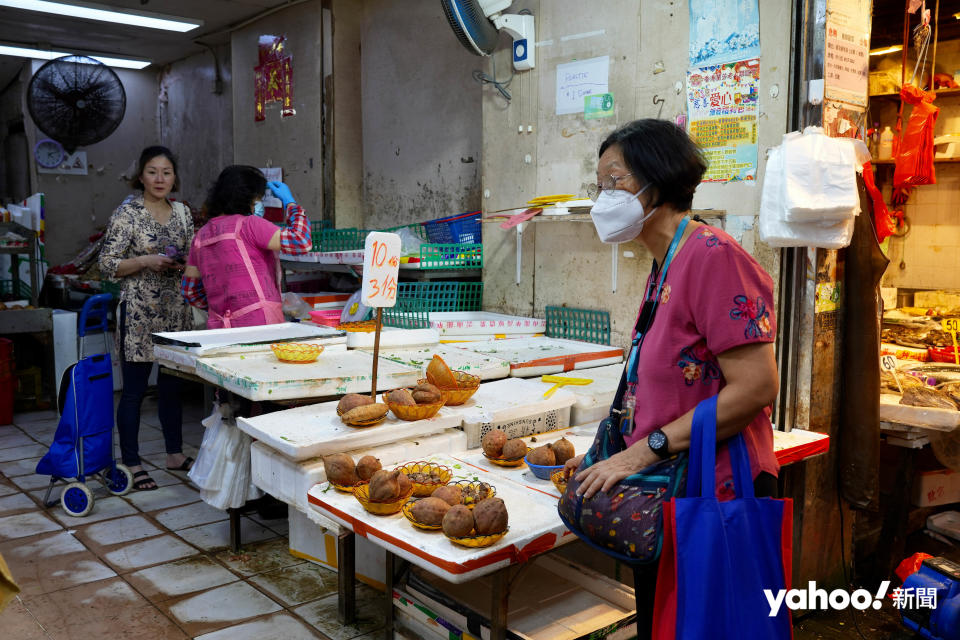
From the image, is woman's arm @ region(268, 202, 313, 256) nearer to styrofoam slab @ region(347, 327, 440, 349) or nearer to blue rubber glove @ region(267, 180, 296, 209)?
blue rubber glove @ region(267, 180, 296, 209)

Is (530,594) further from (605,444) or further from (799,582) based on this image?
(799,582)

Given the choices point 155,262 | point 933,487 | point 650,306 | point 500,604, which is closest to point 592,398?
point 500,604

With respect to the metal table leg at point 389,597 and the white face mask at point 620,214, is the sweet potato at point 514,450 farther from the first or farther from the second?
the white face mask at point 620,214

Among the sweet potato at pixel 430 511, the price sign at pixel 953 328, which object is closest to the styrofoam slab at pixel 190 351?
the sweet potato at pixel 430 511

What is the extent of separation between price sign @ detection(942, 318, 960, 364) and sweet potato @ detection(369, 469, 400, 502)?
10.9 feet

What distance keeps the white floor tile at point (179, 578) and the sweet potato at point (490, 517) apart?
183 centimetres

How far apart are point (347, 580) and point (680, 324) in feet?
6.18

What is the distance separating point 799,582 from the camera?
3.33 meters

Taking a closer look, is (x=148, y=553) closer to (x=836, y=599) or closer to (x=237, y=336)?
(x=237, y=336)

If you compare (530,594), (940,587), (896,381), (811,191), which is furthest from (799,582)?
(811,191)

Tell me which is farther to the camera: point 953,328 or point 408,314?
point 408,314

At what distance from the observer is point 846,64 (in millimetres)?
3104

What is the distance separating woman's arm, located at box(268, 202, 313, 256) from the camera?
13.4 ft

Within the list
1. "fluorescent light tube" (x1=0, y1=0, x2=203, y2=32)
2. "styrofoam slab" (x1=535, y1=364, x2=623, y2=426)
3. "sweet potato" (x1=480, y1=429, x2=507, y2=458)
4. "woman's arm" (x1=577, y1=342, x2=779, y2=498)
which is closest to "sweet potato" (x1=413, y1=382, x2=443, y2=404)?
"sweet potato" (x1=480, y1=429, x2=507, y2=458)
